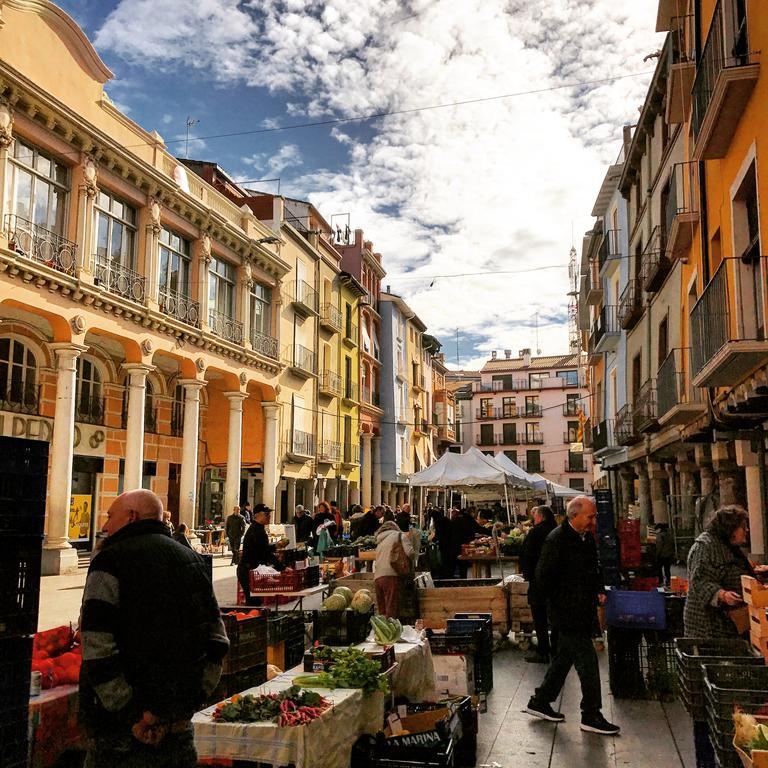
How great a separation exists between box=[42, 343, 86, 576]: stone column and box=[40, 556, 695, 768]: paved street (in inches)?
483

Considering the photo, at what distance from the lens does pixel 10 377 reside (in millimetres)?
19000

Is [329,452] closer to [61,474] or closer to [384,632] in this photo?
[61,474]

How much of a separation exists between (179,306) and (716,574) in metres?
20.1

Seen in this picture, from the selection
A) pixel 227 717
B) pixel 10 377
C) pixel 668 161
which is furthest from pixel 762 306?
pixel 10 377

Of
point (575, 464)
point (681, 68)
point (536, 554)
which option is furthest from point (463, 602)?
point (575, 464)

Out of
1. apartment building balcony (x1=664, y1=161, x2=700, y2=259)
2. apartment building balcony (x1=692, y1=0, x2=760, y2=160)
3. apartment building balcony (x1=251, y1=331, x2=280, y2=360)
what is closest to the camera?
apartment building balcony (x1=692, y1=0, x2=760, y2=160)

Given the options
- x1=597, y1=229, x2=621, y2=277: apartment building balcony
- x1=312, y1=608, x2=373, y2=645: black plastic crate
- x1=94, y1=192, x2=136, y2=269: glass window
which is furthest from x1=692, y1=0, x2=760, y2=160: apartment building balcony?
x1=94, y1=192, x2=136, y2=269: glass window

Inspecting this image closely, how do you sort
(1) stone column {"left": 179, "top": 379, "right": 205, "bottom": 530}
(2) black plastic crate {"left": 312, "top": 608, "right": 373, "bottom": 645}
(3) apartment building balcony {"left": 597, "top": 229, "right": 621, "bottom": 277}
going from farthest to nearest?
(3) apartment building balcony {"left": 597, "top": 229, "right": 621, "bottom": 277}, (1) stone column {"left": 179, "top": 379, "right": 205, "bottom": 530}, (2) black plastic crate {"left": 312, "top": 608, "right": 373, "bottom": 645}

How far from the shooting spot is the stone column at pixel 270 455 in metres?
28.4

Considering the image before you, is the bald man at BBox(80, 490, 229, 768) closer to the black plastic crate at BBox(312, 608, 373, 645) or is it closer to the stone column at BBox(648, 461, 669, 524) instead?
the black plastic crate at BBox(312, 608, 373, 645)

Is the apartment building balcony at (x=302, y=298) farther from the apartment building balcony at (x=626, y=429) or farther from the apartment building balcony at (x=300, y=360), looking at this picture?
the apartment building balcony at (x=626, y=429)

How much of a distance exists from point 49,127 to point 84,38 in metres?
Answer: 2.87

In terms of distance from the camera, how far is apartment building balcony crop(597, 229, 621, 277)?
26.0m

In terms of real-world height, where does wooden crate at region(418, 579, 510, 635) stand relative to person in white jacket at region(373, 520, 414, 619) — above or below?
below
